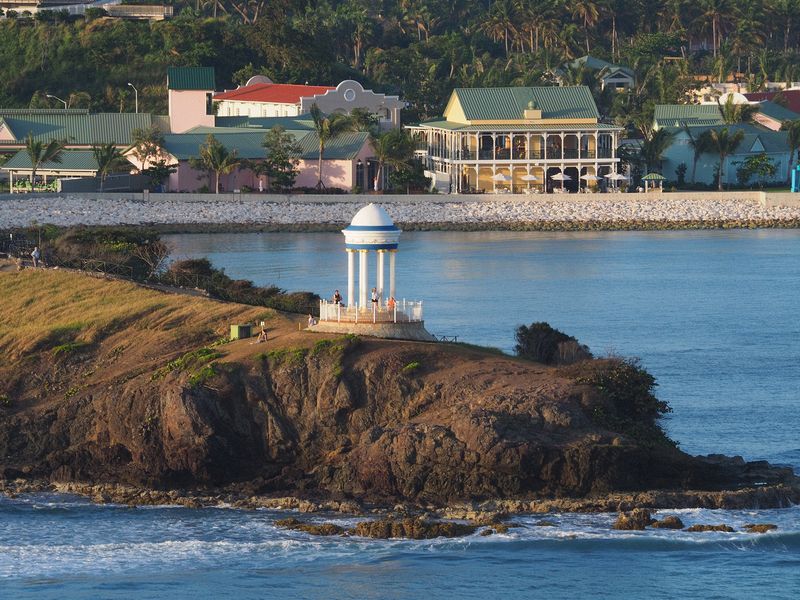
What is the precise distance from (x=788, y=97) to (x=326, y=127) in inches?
1615

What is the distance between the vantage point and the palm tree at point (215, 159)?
104m

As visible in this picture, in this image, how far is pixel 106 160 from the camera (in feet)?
344

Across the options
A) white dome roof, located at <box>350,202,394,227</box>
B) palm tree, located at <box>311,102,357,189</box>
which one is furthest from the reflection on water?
palm tree, located at <box>311,102,357,189</box>

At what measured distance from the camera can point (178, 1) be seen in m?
158

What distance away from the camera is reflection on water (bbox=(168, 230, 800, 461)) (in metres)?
48.9

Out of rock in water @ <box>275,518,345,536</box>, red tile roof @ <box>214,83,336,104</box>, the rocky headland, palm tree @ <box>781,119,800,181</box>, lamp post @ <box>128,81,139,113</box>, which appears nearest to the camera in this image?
rock in water @ <box>275,518,345,536</box>

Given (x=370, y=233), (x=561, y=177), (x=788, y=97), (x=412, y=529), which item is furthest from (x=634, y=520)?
(x=788, y=97)

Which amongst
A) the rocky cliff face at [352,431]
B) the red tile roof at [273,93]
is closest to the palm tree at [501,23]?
the red tile roof at [273,93]

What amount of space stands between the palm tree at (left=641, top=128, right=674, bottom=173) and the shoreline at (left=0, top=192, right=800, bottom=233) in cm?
494

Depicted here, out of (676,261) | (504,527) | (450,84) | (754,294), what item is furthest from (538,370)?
(450,84)

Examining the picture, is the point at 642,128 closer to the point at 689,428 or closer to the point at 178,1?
the point at 178,1

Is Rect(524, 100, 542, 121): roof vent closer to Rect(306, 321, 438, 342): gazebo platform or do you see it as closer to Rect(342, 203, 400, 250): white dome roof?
Rect(342, 203, 400, 250): white dome roof

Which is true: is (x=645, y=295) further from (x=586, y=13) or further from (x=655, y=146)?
(x=586, y=13)

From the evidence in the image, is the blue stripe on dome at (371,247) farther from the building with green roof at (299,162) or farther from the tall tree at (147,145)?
the tall tree at (147,145)
